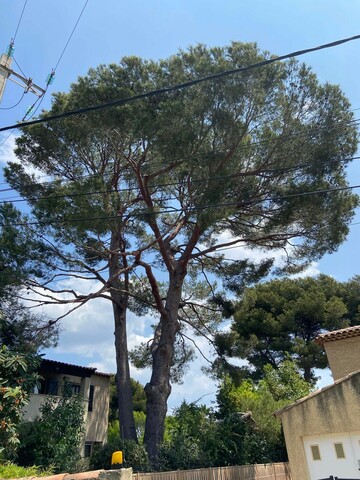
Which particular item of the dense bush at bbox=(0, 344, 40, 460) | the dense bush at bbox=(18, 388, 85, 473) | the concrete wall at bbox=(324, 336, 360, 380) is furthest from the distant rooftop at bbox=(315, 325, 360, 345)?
the dense bush at bbox=(0, 344, 40, 460)

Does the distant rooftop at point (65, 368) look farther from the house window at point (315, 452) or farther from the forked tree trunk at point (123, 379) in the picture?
the house window at point (315, 452)

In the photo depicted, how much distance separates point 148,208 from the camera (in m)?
14.0

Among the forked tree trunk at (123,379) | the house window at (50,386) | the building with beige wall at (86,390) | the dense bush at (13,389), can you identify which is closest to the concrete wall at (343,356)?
the forked tree trunk at (123,379)

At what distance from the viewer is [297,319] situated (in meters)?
29.3

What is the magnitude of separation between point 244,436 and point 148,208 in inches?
341

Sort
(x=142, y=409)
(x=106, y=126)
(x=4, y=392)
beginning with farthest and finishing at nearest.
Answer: (x=142, y=409) → (x=106, y=126) → (x=4, y=392)

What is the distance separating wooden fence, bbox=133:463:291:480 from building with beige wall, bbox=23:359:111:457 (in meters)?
9.57

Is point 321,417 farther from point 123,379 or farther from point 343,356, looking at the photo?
point 123,379

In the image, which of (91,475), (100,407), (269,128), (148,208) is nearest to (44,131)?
(148,208)

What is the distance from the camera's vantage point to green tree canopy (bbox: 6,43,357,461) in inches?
472

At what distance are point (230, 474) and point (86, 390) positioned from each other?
1289cm

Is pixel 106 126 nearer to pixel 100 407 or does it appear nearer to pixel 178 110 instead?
pixel 178 110

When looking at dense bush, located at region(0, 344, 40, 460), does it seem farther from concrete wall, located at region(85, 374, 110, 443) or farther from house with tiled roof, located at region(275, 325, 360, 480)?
concrete wall, located at region(85, 374, 110, 443)

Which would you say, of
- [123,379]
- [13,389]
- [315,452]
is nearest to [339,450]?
[315,452]
